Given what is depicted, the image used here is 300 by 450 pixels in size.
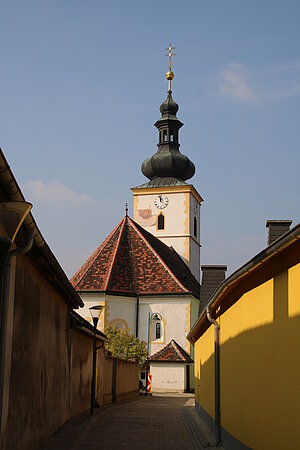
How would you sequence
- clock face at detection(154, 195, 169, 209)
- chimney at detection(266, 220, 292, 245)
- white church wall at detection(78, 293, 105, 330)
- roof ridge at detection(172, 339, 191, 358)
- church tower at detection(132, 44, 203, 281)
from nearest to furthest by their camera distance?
chimney at detection(266, 220, 292, 245), roof ridge at detection(172, 339, 191, 358), white church wall at detection(78, 293, 105, 330), church tower at detection(132, 44, 203, 281), clock face at detection(154, 195, 169, 209)

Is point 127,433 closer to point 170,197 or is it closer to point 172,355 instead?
point 172,355

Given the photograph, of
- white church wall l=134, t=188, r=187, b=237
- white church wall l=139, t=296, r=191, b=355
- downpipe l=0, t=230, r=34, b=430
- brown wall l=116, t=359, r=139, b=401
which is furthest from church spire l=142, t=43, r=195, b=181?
downpipe l=0, t=230, r=34, b=430

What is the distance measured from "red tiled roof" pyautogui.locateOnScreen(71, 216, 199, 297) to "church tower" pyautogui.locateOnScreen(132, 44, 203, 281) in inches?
193

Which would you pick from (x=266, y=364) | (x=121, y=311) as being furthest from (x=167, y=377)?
(x=266, y=364)

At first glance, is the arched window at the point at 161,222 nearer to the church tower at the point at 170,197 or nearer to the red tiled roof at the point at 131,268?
the church tower at the point at 170,197

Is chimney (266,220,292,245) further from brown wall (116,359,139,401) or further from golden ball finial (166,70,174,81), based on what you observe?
golden ball finial (166,70,174,81)

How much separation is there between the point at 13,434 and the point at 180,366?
1392 inches

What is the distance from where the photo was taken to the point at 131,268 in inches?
1954

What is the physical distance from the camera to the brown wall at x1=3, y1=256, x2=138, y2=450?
927 cm

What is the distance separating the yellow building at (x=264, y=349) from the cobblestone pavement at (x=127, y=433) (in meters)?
1.66

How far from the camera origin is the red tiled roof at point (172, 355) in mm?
44000

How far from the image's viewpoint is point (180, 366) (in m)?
43.8

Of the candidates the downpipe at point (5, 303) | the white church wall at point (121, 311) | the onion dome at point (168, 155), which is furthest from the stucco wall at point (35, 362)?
the onion dome at point (168, 155)

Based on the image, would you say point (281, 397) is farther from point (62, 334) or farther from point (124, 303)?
point (124, 303)
